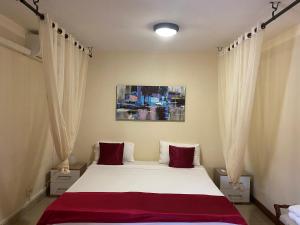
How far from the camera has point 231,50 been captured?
3.55 m

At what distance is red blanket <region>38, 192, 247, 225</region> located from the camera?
2488 millimetres

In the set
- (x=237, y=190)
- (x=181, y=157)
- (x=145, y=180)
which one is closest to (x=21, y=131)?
(x=145, y=180)

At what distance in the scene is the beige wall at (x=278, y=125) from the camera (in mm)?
3184

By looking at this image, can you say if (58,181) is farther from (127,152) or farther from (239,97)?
(239,97)

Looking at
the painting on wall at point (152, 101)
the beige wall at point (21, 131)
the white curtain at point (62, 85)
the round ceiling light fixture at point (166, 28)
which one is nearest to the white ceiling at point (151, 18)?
the round ceiling light fixture at point (166, 28)

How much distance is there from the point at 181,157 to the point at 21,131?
231 cm

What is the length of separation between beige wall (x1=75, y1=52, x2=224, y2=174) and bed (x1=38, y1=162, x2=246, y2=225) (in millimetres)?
705

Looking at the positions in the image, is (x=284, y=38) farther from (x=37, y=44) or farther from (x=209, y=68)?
(x=37, y=44)

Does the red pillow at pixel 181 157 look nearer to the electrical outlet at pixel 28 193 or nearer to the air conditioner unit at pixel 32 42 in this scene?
the electrical outlet at pixel 28 193

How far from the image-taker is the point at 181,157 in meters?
4.38

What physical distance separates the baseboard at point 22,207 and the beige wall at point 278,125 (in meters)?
3.24

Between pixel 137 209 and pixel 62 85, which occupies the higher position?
pixel 62 85

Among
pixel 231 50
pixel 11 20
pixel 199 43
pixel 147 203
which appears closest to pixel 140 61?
pixel 199 43

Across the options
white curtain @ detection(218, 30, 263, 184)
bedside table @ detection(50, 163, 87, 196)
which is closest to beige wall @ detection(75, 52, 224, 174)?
bedside table @ detection(50, 163, 87, 196)
